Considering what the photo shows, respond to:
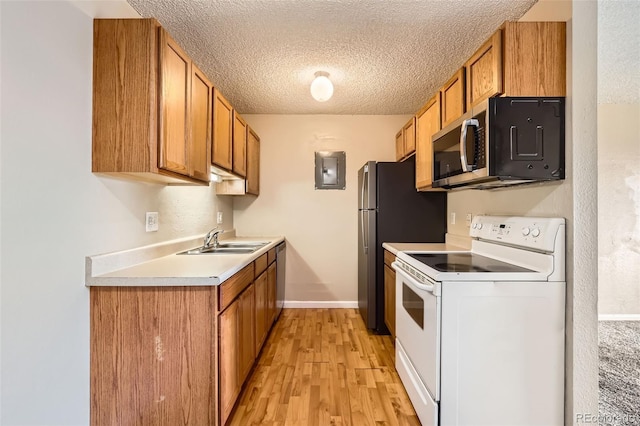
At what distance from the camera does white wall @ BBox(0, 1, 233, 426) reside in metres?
1.10

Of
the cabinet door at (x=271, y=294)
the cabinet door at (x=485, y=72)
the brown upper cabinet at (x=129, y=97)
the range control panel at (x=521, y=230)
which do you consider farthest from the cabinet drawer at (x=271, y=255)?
the cabinet door at (x=485, y=72)

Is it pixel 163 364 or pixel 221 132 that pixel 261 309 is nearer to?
pixel 163 364

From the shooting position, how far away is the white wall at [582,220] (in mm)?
1438

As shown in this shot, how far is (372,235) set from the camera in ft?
9.75

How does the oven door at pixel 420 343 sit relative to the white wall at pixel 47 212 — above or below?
below

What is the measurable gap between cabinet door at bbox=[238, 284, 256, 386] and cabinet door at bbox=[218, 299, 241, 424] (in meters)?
0.06

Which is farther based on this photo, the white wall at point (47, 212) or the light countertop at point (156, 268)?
the light countertop at point (156, 268)

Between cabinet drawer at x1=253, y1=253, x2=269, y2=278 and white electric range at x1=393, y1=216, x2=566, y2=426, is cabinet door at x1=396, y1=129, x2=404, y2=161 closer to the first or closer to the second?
cabinet drawer at x1=253, y1=253, x2=269, y2=278

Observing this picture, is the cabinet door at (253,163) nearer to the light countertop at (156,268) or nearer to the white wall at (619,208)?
the light countertop at (156,268)

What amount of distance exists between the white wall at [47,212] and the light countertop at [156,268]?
0.21 feet

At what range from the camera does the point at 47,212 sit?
1248mm

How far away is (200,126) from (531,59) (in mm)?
1912

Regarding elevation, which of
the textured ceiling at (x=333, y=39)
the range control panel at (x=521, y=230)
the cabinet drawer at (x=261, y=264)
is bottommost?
the cabinet drawer at (x=261, y=264)

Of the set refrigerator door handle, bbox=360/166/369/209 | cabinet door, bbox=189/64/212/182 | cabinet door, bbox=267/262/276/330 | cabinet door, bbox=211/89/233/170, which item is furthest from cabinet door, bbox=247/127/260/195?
refrigerator door handle, bbox=360/166/369/209
